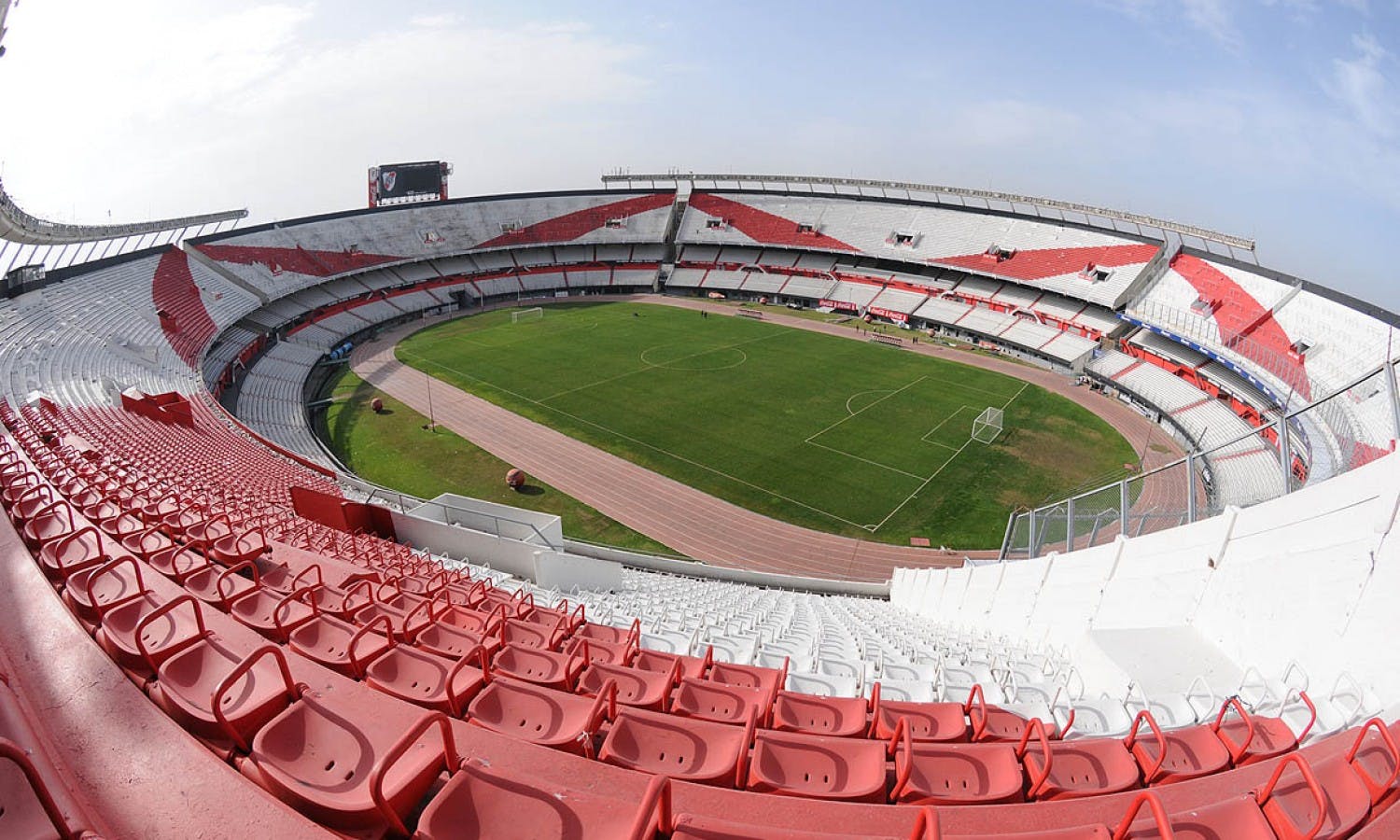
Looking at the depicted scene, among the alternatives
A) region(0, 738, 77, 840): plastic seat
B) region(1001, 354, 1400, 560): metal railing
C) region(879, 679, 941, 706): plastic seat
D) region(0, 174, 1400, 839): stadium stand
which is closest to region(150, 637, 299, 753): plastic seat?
region(0, 174, 1400, 839): stadium stand

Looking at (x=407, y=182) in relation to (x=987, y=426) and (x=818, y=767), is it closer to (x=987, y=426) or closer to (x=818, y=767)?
(x=987, y=426)

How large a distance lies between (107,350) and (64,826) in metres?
38.4

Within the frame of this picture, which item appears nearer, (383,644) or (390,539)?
(383,644)

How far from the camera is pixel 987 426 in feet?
117

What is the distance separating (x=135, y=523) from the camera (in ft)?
25.6

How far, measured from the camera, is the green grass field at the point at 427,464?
2605cm

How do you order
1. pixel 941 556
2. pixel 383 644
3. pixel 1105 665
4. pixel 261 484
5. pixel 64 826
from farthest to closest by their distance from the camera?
1. pixel 941 556
2. pixel 261 484
3. pixel 1105 665
4. pixel 383 644
5. pixel 64 826

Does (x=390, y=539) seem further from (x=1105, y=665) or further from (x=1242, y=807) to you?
(x=1242, y=807)

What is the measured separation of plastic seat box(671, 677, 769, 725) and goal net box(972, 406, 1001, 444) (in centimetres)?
3191

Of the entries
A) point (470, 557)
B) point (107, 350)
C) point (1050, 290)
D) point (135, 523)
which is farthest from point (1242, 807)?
point (1050, 290)

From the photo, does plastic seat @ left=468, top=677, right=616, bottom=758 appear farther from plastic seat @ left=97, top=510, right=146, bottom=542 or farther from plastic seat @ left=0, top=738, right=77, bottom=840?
plastic seat @ left=97, top=510, right=146, bottom=542

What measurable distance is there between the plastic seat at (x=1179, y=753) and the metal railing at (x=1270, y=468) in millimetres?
3767

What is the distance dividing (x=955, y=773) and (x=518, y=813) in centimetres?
268

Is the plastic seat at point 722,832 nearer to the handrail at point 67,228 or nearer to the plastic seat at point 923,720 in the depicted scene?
the plastic seat at point 923,720
